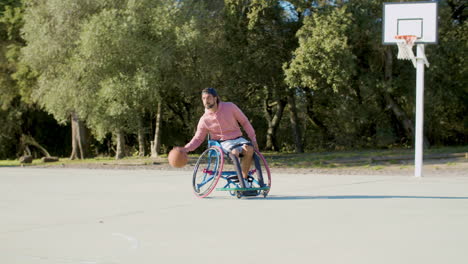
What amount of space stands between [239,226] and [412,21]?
35.8 feet

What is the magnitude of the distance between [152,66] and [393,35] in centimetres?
1018

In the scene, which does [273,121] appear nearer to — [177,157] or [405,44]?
[405,44]

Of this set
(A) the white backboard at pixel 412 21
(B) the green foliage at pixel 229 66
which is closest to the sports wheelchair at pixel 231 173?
(A) the white backboard at pixel 412 21

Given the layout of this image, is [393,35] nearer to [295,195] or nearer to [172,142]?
[295,195]

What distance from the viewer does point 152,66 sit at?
2392 centimetres

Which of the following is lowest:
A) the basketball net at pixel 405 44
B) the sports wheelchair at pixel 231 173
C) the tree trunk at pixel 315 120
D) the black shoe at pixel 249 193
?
the black shoe at pixel 249 193

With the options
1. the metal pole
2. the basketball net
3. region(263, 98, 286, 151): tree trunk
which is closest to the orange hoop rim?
the basketball net

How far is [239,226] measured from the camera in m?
7.48

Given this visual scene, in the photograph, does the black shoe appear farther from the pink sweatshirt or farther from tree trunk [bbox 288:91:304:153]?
tree trunk [bbox 288:91:304:153]

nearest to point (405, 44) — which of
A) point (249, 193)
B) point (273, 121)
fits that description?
point (249, 193)

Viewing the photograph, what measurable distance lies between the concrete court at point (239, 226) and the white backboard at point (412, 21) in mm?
5267

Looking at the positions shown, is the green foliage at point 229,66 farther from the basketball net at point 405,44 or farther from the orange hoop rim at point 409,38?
the orange hoop rim at point 409,38

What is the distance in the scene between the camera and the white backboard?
16281 mm

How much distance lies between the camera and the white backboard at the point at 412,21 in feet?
53.4
